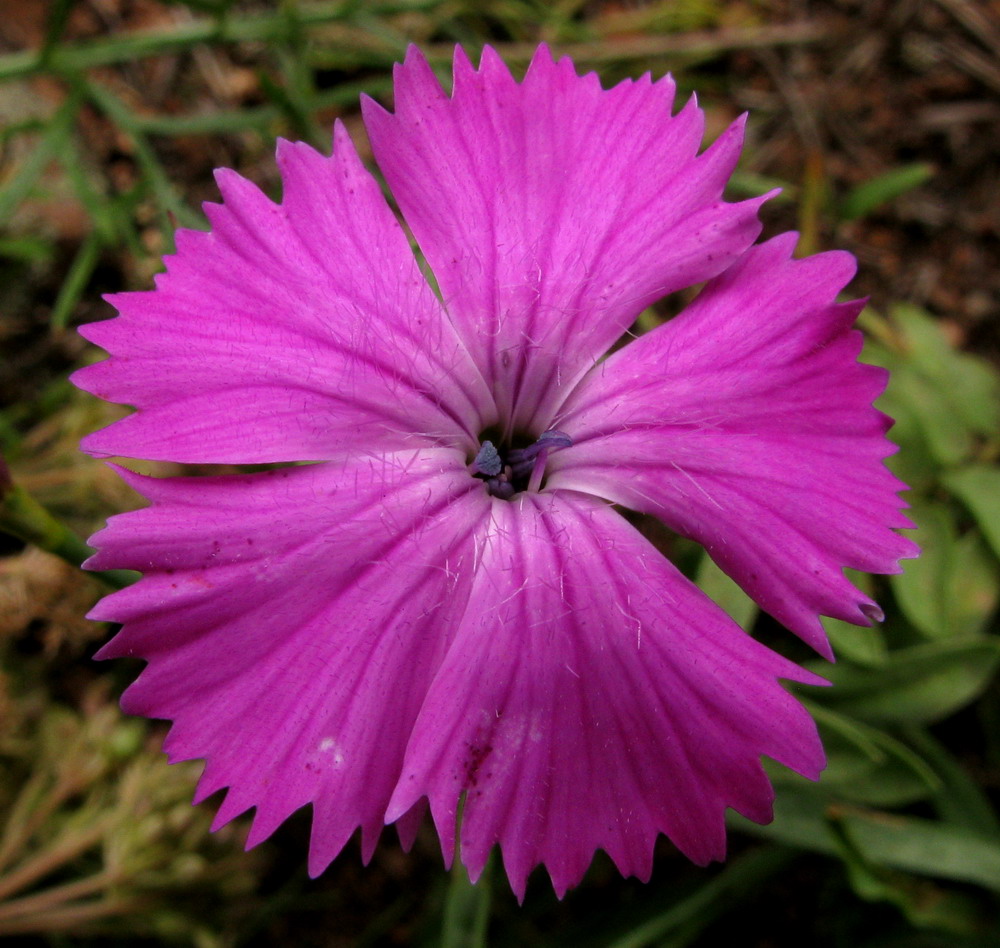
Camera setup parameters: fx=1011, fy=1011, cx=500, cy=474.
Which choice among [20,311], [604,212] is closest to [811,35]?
[604,212]

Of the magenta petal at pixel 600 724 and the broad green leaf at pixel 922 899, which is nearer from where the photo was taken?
the magenta petal at pixel 600 724

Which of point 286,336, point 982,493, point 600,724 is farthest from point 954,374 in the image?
point 286,336

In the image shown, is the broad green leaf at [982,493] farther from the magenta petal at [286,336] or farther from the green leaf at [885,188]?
the magenta petal at [286,336]

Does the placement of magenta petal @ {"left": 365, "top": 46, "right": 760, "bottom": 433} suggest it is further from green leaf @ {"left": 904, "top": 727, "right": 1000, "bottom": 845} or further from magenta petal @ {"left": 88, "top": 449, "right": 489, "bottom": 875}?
green leaf @ {"left": 904, "top": 727, "right": 1000, "bottom": 845}

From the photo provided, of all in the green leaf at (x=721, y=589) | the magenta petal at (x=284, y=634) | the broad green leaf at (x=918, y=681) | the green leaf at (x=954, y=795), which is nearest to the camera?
the magenta petal at (x=284, y=634)

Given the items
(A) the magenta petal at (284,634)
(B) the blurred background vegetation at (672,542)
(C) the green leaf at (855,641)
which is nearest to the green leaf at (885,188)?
(B) the blurred background vegetation at (672,542)

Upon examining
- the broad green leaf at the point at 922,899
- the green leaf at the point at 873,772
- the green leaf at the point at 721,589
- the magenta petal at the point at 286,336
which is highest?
the magenta petal at the point at 286,336

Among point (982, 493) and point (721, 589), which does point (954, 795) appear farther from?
point (721, 589)

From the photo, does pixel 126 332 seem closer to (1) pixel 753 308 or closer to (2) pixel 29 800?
(1) pixel 753 308
